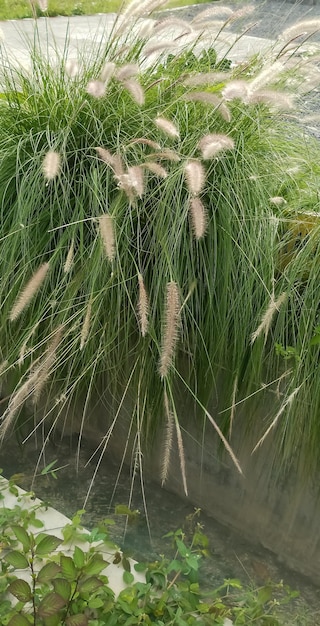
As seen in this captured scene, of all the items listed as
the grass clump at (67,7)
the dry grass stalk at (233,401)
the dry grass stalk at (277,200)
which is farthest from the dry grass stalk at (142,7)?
the grass clump at (67,7)

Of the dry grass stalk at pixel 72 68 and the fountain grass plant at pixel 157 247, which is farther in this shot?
the dry grass stalk at pixel 72 68

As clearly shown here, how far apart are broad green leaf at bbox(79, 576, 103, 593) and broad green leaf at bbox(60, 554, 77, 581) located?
0.02m

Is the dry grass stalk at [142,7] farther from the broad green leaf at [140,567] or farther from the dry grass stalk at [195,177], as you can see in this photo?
the broad green leaf at [140,567]

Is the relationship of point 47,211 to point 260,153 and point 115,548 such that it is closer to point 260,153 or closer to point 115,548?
point 260,153

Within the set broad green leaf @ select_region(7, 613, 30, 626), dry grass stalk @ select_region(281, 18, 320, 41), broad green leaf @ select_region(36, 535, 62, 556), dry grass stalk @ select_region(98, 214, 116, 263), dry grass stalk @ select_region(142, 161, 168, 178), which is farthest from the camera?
dry grass stalk @ select_region(281, 18, 320, 41)

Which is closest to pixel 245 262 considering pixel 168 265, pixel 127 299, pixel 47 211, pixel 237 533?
pixel 168 265

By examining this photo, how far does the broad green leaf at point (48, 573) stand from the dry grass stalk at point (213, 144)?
914 mm

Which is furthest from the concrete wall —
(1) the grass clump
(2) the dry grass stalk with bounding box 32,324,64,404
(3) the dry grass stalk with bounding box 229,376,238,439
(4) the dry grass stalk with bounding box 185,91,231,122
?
(1) the grass clump

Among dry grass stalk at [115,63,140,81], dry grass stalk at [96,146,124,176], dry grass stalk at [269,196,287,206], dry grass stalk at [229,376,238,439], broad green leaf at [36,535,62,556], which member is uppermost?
dry grass stalk at [115,63,140,81]

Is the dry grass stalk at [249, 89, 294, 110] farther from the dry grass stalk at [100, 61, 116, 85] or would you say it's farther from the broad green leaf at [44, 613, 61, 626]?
the broad green leaf at [44, 613, 61, 626]

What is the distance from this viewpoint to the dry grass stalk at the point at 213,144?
66.2 inches

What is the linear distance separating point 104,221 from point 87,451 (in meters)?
0.84

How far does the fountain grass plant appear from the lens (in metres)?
1.79

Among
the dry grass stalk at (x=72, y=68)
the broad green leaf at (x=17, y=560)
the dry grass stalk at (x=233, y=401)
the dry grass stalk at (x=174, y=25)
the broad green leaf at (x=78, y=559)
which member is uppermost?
the dry grass stalk at (x=174, y=25)
